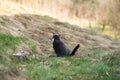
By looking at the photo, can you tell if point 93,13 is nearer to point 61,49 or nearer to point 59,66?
point 61,49

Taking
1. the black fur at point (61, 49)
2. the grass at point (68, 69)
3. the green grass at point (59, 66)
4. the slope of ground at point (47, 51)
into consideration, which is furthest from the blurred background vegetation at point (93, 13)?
Answer: the grass at point (68, 69)

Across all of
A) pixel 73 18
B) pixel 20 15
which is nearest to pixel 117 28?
pixel 73 18

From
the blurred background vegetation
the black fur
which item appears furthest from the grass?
the blurred background vegetation

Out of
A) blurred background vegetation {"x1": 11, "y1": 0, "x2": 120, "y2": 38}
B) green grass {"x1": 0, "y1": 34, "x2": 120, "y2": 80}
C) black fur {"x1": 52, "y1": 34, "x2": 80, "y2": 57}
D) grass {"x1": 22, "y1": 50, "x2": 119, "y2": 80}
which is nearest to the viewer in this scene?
green grass {"x1": 0, "y1": 34, "x2": 120, "y2": 80}

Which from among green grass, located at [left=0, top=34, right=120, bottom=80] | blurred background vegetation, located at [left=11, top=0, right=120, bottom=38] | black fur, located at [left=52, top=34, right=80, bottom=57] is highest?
green grass, located at [left=0, top=34, right=120, bottom=80]

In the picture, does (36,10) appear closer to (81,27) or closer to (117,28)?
(81,27)

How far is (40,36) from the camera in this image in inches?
742

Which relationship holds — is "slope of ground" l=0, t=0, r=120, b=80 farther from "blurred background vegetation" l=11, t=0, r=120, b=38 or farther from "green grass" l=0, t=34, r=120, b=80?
"blurred background vegetation" l=11, t=0, r=120, b=38

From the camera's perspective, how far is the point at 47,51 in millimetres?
16672

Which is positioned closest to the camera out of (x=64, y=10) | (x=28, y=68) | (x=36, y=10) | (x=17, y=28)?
(x=28, y=68)

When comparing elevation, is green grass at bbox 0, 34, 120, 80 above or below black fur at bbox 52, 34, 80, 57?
above

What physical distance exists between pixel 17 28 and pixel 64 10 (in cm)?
648

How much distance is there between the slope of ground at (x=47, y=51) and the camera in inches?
474

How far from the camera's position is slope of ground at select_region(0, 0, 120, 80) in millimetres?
12047
